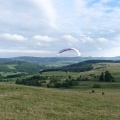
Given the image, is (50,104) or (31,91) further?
(31,91)

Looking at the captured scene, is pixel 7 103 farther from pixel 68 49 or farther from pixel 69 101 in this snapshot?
pixel 68 49

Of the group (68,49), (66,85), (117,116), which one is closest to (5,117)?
(117,116)

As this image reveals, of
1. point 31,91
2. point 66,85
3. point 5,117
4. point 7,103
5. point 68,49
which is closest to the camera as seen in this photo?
point 5,117

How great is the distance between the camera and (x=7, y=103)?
26.6m

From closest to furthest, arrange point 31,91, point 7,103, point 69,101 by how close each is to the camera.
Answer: point 7,103 < point 69,101 < point 31,91

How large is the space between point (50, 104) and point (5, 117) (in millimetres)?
7509

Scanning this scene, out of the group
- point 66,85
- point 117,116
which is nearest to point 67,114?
point 117,116

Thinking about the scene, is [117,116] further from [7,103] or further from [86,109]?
[7,103]

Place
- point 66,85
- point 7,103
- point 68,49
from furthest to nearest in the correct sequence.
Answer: point 66,85, point 68,49, point 7,103

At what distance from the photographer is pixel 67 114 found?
23.8 metres

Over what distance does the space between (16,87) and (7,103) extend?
10125 millimetres

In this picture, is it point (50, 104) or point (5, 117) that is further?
point (50, 104)

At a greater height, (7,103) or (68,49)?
(68,49)

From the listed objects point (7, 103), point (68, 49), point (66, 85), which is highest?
point (68, 49)
